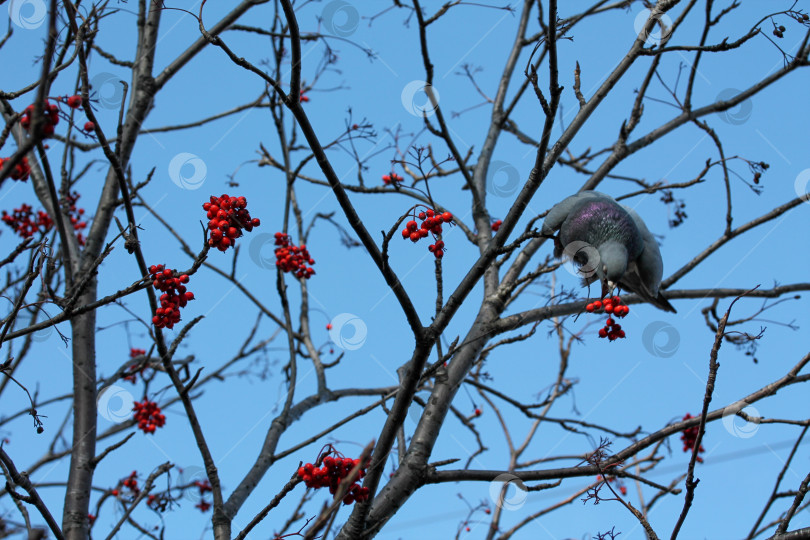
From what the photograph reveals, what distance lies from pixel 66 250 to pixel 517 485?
2.38 meters

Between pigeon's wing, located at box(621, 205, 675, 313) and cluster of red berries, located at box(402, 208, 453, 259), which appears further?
pigeon's wing, located at box(621, 205, 675, 313)

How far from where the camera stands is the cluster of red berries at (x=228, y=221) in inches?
95.5

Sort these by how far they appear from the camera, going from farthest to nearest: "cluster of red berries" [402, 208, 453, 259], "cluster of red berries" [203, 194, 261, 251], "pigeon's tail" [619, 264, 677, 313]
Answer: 1. "pigeon's tail" [619, 264, 677, 313]
2. "cluster of red berries" [402, 208, 453, 259]
3. "cluster of red berries" [203, 194, 261, 251]

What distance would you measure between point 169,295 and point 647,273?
3.10 meters

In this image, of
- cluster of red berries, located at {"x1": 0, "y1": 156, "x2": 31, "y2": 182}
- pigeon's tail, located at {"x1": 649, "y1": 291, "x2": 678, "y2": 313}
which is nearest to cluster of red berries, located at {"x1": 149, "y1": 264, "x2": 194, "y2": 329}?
cluster of red berries, located at {"x1": 0, "y1": 156, "x2": 31, "y2": 182}

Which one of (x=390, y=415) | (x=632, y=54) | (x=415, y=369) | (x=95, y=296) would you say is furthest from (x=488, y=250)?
(x=95, y=296)

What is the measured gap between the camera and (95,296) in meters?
3.89

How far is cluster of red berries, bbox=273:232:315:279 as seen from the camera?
4.12m

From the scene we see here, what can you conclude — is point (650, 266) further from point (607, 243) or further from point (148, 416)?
point (148, 416)

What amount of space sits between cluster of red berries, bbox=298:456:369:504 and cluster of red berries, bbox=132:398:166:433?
2.21 m

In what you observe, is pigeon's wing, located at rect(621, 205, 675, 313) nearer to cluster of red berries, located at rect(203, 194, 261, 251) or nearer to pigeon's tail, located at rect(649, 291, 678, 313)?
pigeon's tail, located at rect(649, 291, 678, 313)

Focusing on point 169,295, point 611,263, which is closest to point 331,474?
point 169,295

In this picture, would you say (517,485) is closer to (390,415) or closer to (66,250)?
(390,415)

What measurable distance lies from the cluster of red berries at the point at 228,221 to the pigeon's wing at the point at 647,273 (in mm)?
2826
